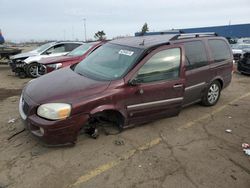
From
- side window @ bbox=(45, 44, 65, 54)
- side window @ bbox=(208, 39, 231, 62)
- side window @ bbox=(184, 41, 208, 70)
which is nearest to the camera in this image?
side window @ bbox=(184, 41, 208, 70)

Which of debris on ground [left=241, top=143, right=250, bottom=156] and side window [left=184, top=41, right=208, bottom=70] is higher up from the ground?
side window [left=184, top=41, right=208, bottom=70]

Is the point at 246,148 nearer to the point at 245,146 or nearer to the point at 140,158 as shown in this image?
the point at 245,146

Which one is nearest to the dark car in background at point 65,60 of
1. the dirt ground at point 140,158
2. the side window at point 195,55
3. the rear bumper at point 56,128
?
the dirt ground at point 140,158

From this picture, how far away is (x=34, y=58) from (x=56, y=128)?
7.67 m

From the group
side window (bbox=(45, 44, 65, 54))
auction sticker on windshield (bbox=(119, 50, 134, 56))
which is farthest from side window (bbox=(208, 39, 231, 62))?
side window (bbox=(45, 44, 65, 54))

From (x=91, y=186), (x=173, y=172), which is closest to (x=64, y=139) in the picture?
(x=91, y=186)

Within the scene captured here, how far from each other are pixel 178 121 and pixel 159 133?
0.76 metres

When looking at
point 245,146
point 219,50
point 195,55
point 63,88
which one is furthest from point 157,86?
point 219,50

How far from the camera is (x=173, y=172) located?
3195 millimetres

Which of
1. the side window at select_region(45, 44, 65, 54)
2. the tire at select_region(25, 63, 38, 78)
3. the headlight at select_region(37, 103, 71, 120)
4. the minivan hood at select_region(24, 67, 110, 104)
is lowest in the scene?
the tire at select_region(25, 63, 38, 78)

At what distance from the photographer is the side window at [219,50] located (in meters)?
5.60

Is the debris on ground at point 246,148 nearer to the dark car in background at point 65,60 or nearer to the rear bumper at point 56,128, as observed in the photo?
the rear bumper at point 56,128

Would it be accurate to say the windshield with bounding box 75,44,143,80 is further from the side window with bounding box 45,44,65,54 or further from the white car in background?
the side window with bounding box 45,44,65,54

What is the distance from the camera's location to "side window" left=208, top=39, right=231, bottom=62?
5.60m
